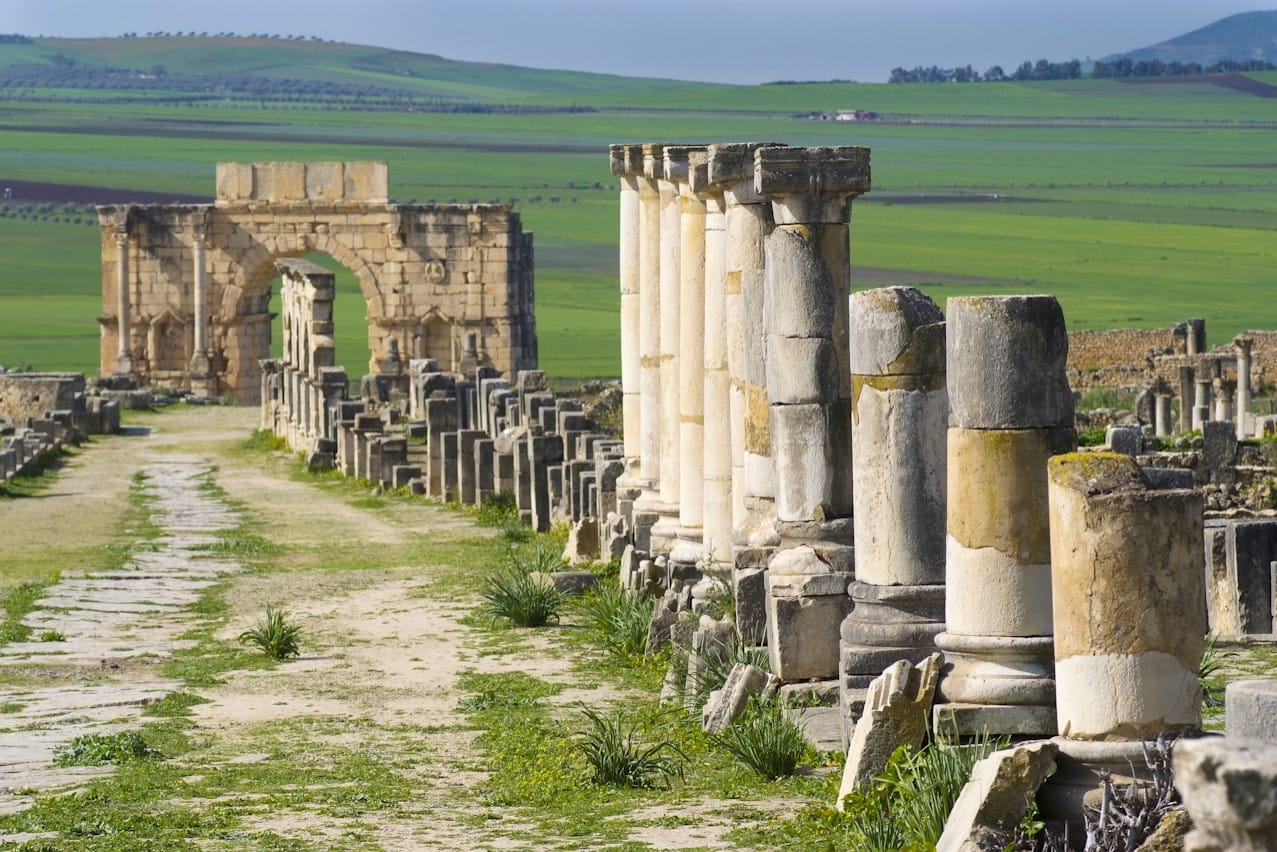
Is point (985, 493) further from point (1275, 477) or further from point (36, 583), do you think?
point (1275, 477)

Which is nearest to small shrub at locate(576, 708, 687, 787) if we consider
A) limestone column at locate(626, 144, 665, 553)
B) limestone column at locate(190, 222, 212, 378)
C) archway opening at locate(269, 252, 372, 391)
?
limestone column at locate(626, 144, 665, 553)

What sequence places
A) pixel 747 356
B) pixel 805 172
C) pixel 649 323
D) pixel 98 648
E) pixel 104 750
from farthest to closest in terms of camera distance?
pixel 649 323, pixel 98 648, pixel 747 356, pixel 805 172, pixel 104 750

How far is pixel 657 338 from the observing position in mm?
22438

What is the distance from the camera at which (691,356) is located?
65.9 ft

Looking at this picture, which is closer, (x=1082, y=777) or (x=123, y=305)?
(x=1082, y=777)

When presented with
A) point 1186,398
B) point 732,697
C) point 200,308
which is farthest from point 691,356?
point 200,308

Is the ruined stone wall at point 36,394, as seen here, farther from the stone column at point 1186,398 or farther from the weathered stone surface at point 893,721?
the weathered stone surface at point 893,721

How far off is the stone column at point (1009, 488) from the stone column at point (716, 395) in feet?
21.6

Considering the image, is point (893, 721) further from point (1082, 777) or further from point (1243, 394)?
point (1243, 394)

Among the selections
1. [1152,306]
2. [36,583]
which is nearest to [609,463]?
[36,583]

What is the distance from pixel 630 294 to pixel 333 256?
37756mm

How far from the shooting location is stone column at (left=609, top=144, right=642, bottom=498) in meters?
23.3

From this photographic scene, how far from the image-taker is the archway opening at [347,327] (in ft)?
282

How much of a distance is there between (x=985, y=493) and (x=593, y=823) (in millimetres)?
2425
